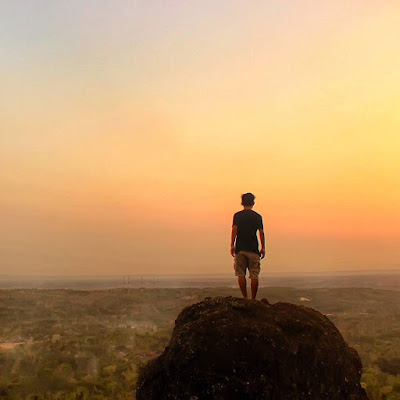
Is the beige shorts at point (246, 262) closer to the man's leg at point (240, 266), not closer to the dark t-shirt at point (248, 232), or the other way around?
the man's leg at point (240, 266)

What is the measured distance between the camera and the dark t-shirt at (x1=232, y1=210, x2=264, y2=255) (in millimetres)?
12461

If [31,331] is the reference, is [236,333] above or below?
above

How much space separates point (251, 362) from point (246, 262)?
491 cm

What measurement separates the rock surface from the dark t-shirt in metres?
3.06

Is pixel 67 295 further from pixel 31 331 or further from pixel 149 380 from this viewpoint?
pixel 149 380

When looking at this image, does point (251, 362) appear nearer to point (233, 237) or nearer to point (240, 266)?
point (240, 266)

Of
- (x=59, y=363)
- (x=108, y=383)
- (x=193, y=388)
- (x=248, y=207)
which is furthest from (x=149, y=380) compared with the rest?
(x=59, y=363)

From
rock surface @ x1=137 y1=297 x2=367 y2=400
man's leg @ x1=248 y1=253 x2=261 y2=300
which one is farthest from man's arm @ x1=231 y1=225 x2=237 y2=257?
rock surface @ x1=137 y1=297 x2=367 y2=400

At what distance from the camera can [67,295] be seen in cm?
5294

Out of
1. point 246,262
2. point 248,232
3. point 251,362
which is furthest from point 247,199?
point 251,362

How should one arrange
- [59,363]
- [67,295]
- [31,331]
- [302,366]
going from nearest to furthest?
[302,366]
[59,363]
[31,331]
[67,295]

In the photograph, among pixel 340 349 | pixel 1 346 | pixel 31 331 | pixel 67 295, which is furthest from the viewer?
pixel 67 295

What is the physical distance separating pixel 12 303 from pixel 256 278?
127 feet

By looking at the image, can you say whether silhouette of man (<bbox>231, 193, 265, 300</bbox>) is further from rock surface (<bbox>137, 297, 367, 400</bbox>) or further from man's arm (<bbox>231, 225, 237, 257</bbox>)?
rock surface (<bbox>137, 297, 367, 400</bbox>)
